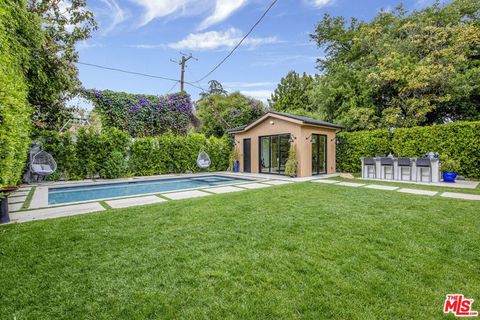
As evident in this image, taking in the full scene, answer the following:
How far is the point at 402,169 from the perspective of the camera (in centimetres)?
1006

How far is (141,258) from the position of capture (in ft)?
9.31

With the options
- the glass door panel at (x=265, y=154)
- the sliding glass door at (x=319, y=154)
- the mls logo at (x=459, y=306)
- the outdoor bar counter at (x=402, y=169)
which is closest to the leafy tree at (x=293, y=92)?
the glass door panel at (x=265, y=154)

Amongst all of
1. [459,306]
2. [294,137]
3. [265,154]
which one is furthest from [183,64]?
[459,306]

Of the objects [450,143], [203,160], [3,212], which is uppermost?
[450,143]

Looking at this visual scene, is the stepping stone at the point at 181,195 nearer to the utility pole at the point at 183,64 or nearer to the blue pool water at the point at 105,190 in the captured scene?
the blue pool water at the point at 105,190

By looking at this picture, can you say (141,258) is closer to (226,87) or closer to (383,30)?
(383,30)

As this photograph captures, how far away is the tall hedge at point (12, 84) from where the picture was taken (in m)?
3.13

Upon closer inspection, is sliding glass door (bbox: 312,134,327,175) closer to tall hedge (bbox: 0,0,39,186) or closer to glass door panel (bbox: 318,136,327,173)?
glass door panel (bbox: 318,136,327,173)

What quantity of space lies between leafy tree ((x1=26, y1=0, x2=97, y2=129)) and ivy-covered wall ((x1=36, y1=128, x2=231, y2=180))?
5.56 feet

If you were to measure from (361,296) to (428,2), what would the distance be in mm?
19360

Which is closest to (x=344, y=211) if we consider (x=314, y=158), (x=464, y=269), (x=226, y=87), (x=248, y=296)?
(x=464, y=269)

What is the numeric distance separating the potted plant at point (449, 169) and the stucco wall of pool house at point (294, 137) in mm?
4550

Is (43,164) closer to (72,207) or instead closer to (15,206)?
(15,206)

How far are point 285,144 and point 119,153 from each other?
25.2ft
